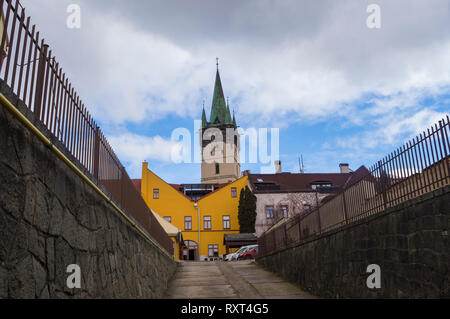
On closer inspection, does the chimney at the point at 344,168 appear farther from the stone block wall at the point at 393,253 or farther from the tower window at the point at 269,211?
the stone block wall at the point at 393,253

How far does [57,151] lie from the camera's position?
12.3ft

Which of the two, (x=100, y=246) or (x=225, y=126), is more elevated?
(x=225, y=126)

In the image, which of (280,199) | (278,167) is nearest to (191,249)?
(280,199)

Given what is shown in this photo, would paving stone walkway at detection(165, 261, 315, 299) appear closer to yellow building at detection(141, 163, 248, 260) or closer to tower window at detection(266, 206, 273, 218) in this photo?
tower window at detection(266, 206, 273, 218)

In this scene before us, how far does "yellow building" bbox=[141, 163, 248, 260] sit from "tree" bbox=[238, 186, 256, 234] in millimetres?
2607

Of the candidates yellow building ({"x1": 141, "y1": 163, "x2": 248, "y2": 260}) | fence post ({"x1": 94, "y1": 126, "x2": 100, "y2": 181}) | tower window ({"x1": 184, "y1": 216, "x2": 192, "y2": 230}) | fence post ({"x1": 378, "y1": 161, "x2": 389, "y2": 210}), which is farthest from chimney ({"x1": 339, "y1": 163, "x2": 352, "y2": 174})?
fence post ({"x1": 94, "y1": 126, "x2": 100, "y2": 181})

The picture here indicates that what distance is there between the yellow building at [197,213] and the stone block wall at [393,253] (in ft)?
112

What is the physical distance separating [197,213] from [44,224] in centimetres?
4239

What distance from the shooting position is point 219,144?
8350 centimetres

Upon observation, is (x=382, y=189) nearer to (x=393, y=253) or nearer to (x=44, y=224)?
(x=393, y=253)

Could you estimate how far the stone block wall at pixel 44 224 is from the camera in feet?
9.14
